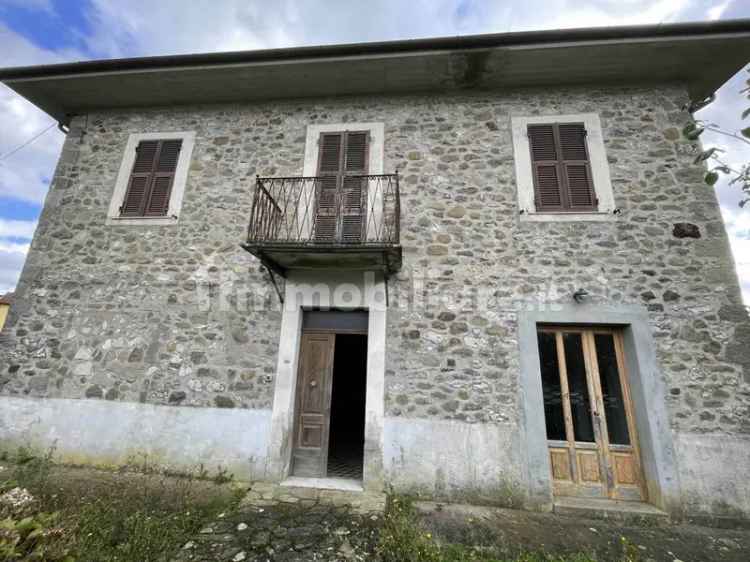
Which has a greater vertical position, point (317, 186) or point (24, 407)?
point (317, 186)

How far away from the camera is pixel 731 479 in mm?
3984

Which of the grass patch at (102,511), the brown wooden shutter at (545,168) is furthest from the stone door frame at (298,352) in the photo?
the brown wooden shutter at (545,168)

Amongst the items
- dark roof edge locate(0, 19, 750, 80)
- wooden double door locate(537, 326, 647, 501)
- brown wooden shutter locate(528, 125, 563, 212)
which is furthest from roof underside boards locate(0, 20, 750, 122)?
wooden double door locate(537, 326, 647, 501)

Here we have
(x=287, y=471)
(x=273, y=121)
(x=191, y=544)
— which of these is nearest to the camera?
(x=191, y=544)

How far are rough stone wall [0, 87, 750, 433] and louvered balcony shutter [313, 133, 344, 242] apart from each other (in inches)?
16.7

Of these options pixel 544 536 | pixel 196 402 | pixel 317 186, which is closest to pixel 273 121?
pixel 317 186

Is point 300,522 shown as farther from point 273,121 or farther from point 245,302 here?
point 273,121

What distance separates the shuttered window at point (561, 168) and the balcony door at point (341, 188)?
2.62m

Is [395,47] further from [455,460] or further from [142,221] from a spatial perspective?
[455,460]

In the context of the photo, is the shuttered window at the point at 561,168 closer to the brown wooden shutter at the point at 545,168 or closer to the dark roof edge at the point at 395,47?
the brown wooden shutter at the point at 545,168

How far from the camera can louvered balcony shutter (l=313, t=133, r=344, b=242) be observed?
17.3 ft

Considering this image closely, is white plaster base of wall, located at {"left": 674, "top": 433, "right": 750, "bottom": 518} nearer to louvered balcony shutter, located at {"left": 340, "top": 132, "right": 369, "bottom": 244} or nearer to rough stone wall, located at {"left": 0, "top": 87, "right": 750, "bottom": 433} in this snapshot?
rough stone wall, located at {"left": 0, "top": 87, "right": 750, "bottom": 433}

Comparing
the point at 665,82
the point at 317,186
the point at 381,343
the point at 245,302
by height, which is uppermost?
the point at 665,82

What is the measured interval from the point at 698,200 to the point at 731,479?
11.6 ft
